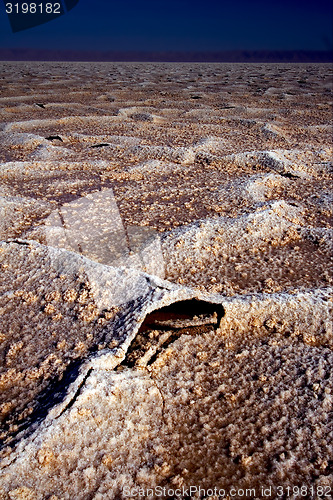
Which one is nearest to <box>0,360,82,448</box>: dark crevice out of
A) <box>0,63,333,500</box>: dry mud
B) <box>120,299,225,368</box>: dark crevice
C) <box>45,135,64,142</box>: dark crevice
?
<box>0,63,333,500</box>: dry mud

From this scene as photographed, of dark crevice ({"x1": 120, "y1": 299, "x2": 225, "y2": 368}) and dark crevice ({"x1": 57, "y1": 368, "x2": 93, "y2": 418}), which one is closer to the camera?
dark crevice ({"x1": 57, "y1": 368, "x2": 93, "y2": 418})

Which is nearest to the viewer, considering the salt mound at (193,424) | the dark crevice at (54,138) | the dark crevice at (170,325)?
the salt mound at (193,424)

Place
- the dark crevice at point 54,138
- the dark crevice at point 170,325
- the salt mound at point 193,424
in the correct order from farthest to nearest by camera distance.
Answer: the dark crevice at point 54,138 → the dark crevice at point 170,325 → the salt mound at point 193,424

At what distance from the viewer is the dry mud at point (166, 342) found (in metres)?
0.89

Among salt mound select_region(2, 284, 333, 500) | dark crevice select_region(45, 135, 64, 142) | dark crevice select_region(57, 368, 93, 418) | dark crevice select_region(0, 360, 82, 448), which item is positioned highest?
dark crevice select_region(45, 135, 64, 142)

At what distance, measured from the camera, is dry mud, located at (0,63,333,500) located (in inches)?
35.2

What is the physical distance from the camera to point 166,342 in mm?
1238

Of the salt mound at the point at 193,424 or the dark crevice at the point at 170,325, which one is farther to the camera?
the dark crevice at the point at 170,325

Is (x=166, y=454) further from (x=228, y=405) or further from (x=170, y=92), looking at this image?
(x=170, y=92)

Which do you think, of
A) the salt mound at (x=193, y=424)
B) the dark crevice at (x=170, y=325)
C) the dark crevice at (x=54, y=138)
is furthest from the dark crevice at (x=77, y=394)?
the dark crevice at (x=54, y=138)

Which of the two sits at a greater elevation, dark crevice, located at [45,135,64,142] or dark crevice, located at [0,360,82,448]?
dark crevice, located at [45,135,64,142]

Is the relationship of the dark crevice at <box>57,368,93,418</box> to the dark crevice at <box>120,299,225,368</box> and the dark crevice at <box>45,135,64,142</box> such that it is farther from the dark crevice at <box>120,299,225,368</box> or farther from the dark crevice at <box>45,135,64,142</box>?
the dark crevice at <box>45,135,64,142</box>

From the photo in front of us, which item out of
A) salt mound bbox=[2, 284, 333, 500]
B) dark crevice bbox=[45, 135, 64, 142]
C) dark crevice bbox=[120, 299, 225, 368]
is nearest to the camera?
salt mound bbox=[2, 284, 333, 500]

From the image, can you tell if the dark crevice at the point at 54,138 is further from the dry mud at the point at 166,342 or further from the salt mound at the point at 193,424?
the salt mound at the point at 193,424
